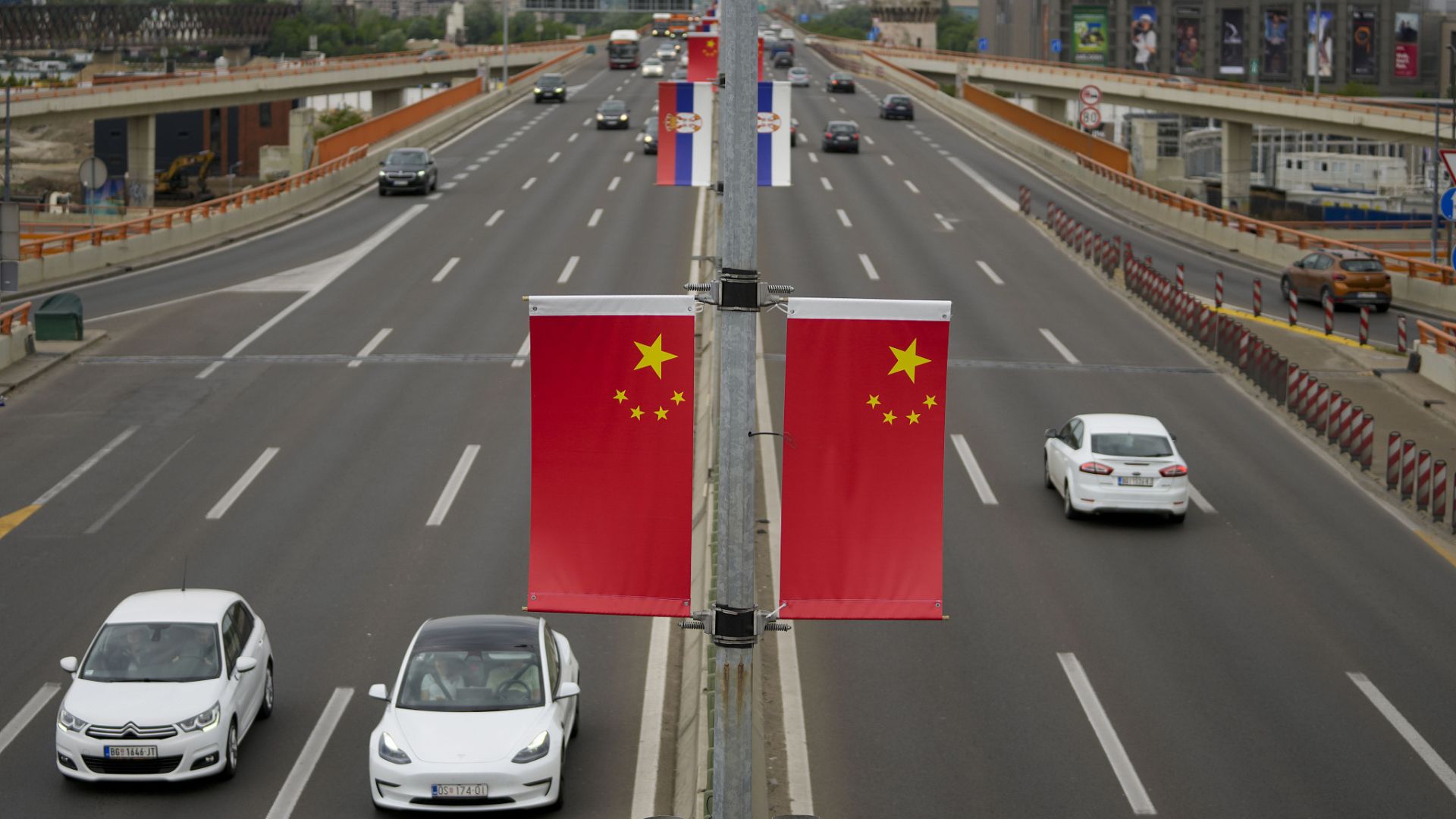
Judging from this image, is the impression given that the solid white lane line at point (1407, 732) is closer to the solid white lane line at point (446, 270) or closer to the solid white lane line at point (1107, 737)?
the solid white lane line at point (1107, 737)

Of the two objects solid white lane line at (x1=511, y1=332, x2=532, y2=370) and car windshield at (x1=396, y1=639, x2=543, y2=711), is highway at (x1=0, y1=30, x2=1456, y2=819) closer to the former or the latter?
solid white lane line at (x1=511, y1=332, x2=532, y2=370)

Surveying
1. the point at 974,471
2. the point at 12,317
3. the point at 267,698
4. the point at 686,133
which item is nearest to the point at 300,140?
the point at 12,317

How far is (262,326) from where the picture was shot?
35.1m

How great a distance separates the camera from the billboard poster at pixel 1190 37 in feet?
541

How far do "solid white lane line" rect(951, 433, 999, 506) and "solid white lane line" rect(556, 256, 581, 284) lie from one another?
1476cm

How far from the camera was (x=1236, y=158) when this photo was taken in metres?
84.5

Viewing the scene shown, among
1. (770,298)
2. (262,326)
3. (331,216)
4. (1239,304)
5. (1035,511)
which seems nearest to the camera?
(770,298)

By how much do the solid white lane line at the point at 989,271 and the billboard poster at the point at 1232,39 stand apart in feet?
434

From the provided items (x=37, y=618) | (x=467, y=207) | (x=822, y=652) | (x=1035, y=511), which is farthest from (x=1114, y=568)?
(x=467, y=207)

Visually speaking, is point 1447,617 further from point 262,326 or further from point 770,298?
point 262,326

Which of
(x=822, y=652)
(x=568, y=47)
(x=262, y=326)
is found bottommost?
(x=822, y=652)

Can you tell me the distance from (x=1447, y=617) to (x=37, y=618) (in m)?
16.6

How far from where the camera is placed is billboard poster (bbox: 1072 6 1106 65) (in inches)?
6294

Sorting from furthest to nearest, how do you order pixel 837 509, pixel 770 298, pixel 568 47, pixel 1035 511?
pixel 568 47
pixel 1035 511
pixel 837 509
pixel 770 298
